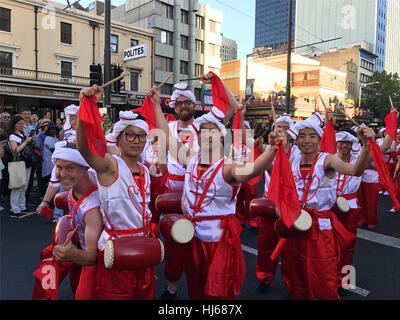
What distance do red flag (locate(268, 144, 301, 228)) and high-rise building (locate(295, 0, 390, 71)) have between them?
63.9 metres

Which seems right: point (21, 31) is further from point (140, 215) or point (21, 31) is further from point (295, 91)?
point (295, 91)

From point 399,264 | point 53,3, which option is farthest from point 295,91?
point 399,264

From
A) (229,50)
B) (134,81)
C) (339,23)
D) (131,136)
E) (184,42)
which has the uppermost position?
(229,50)

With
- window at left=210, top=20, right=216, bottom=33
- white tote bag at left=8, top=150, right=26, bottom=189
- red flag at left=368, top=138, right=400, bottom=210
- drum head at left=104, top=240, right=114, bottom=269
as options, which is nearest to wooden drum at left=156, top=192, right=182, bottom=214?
drum head at left=104, top=240, right=114, bottom=269

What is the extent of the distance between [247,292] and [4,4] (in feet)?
76.6

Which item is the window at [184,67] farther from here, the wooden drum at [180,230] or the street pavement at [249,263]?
the wooden drum at [180,230]

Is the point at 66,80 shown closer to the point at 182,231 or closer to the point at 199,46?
the point at 199,46

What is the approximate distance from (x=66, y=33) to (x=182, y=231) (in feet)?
→ 80.3

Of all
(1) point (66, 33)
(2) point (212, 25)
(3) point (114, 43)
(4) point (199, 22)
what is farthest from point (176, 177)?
(2) point (212, 25)

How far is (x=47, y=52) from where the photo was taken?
71.9 ft

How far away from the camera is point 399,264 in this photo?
4.46 meters

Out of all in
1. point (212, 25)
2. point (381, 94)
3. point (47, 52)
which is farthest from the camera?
point (381, 94)

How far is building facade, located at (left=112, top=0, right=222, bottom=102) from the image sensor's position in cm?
2922

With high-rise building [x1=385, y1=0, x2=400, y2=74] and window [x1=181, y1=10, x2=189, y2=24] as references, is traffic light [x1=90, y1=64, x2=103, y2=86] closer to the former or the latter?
window [x1=181, y1=10, x2=189, y2=24]
